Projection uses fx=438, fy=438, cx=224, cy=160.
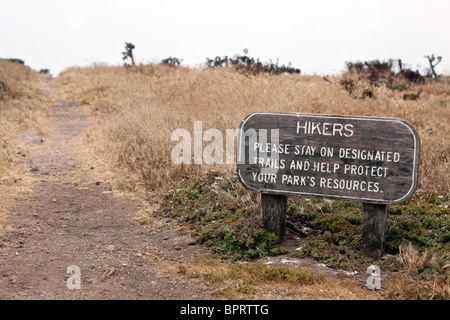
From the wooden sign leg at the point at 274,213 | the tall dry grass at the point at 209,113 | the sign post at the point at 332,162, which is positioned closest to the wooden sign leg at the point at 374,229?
the sign post at the point at 332,162

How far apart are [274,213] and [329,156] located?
0.93 m

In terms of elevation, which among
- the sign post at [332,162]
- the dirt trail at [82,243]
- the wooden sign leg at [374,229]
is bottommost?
the dirt trail at [82,243]

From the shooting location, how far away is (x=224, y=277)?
4.28 meters

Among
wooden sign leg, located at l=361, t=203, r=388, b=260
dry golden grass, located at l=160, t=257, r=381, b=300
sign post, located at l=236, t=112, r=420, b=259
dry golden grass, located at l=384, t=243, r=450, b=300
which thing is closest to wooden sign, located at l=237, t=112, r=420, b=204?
sign post, located at l=236, t=112, r=420, b=259

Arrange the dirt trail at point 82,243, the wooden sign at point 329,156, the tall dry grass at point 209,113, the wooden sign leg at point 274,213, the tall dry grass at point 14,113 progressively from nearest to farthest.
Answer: the dirt trail at point 82,243 < the wooden sign at point 329,156 < the wooden sign leg at point 274,213 < the tall dry grass at point 209,113 < the tall dry grass at point 14,113

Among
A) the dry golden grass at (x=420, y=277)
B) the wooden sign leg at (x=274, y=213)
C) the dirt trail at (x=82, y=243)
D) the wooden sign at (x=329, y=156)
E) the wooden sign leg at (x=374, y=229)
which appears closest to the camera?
the dry golden grass at (x=420, y=277)

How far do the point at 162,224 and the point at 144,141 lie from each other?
9.67 ft

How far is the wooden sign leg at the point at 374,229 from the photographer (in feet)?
15.5

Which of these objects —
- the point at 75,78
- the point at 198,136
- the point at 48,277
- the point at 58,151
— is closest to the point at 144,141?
the point at 198,136

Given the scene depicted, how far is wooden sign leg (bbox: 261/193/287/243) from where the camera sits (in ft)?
16.7

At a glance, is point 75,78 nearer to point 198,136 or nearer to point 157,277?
point 198,136

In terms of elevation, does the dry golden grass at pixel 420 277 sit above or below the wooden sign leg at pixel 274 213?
below

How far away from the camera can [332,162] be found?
4801 millimetres

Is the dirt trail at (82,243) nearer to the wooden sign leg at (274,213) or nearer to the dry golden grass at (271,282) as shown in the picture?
the dry golden grass at (271,282)
